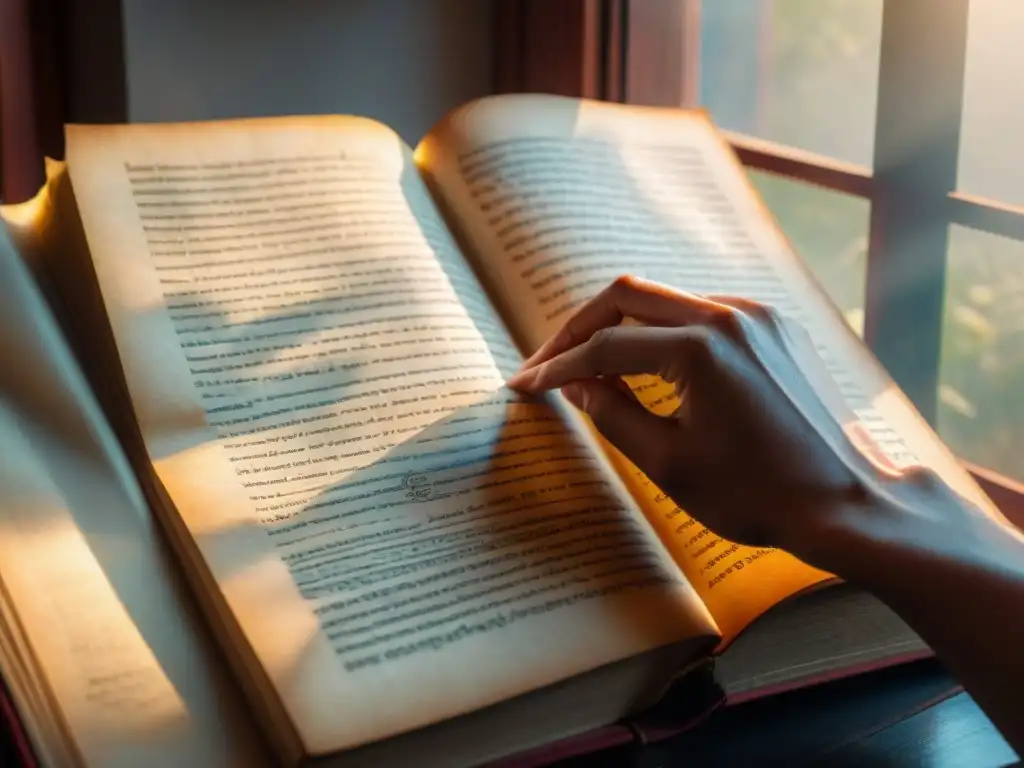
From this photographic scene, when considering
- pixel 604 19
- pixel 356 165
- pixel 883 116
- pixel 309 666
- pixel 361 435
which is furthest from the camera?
pixel 604 19

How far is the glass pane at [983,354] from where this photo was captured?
0.90m

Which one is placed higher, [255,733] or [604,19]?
[604,19]

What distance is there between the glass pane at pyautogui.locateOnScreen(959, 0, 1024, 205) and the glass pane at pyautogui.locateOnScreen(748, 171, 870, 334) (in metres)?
0.11

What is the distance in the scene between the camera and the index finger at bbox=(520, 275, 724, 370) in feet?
1.96

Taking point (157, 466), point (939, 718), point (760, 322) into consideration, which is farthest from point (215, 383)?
point (939, 718)

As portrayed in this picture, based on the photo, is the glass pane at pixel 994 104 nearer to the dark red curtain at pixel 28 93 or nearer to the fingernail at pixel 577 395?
the fingernail at pixel 577 395

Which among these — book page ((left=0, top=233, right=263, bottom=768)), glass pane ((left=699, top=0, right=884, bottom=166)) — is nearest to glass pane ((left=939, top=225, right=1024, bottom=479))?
glass pane ((left=699, top=0, right=884, bottom=166))

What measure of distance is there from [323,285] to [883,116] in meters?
0.48

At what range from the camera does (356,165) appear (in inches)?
28.2

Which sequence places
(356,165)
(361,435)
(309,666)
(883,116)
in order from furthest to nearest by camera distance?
(883,116) → (356,165) → (361,435) → (309,666)

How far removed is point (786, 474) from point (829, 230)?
2.05ft

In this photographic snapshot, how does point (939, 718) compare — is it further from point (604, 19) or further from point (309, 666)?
point (604, 19)

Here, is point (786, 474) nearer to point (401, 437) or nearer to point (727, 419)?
point (727, 419)

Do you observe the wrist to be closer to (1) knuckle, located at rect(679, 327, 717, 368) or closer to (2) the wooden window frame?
(1) knuckle, located at rect(679, 327, 717, 368)
